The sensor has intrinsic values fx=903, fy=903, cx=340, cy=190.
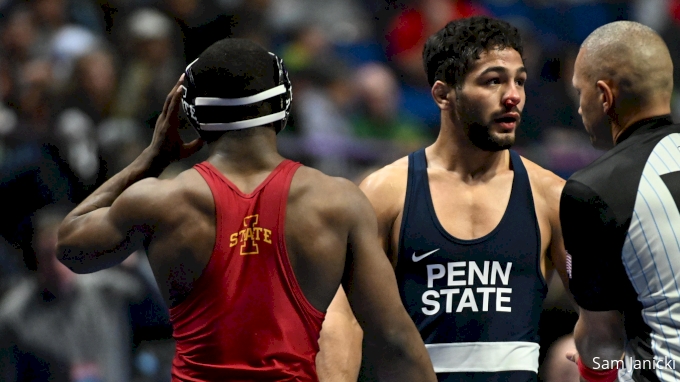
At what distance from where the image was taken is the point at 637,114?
2961 millimetres

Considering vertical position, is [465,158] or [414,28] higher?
[414,28]

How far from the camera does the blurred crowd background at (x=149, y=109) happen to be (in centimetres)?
543

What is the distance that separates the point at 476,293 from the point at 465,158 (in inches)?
22.1

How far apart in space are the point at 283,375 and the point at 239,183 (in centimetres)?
53

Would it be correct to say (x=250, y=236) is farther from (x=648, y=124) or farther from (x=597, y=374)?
(x=597, y=374)

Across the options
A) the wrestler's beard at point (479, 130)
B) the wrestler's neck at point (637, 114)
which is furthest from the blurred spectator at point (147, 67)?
the wrestler's neck at point (637, 114)

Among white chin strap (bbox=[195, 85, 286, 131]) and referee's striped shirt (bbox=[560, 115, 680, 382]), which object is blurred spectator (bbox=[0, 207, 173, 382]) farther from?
referee's striped shirt (bbox=[560, 115, 680, 382])

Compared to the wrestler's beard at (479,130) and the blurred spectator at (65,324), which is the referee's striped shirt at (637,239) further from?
the blurred spectator at (65,324)

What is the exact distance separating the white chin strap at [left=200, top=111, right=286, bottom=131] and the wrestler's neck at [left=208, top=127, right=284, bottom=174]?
2cm

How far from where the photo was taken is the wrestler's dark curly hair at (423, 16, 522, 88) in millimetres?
3549

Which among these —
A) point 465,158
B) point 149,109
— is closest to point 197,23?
point 149,109

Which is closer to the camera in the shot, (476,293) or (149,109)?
(476,293)

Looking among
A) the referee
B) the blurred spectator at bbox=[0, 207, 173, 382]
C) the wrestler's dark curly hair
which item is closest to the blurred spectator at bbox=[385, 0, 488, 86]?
the blurred spectator at bbox=[0, 207, 173, 382]

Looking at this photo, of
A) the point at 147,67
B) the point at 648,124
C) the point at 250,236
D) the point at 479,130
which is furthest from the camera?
the point at 147,67
